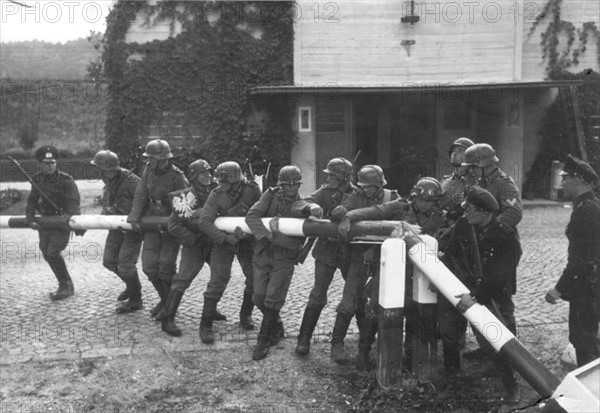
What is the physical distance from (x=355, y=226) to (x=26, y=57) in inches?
1984

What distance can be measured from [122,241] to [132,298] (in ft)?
2.30

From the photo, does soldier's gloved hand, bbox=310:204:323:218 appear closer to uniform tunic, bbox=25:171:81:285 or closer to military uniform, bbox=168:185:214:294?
military uniform, bbox=168:185:214:294

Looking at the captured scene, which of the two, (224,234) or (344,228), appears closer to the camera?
(344,228)

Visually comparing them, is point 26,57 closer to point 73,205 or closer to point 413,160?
point 413,160

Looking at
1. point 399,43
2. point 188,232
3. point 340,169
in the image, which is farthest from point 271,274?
point 399,43

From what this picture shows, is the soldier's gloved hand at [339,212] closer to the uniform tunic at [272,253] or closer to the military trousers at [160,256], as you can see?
the uniform tunic at [272,253]

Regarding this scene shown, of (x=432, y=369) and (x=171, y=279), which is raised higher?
(x=171, y=279)

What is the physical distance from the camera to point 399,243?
186 inches

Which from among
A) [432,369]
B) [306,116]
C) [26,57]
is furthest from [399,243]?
[26,57]

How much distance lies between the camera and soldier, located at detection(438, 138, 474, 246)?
5195mm

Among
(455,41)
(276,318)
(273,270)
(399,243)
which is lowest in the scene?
(276,318)

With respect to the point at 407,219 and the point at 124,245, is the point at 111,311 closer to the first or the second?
the point at 124,245

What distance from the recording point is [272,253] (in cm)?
571

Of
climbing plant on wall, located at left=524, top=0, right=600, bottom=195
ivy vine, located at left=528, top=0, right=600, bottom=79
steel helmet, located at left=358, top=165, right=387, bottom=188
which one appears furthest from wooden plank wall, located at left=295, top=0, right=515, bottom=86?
steel helmet, located at left=358, top=165, right=387, bottom=188
